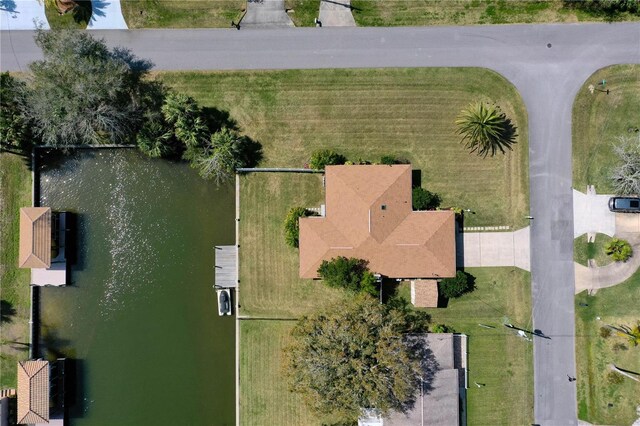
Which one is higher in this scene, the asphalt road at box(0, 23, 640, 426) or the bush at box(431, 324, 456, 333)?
the asphalt road at box(0, 23, 640, 426)

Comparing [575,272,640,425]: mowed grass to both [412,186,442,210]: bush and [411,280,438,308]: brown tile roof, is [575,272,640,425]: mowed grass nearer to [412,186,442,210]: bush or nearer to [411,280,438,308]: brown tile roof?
[411,280,438,308]: brown tile roof

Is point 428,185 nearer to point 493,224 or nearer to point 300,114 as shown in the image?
point 493,224

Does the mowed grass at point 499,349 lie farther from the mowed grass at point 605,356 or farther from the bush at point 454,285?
the mowed grass at point 605,356

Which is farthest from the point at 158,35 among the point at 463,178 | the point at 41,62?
the point at 463,178

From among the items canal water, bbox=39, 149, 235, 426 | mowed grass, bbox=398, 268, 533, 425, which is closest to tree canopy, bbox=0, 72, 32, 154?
canal water, bbox=39, 149, 235, 426

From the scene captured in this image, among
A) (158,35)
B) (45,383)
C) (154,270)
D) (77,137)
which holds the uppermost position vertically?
(158,35)

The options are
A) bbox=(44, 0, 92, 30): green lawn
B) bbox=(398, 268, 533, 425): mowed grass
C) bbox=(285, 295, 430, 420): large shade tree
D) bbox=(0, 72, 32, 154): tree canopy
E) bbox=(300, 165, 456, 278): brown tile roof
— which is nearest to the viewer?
bbox=(285, 295, 430, 420): large shade tree
